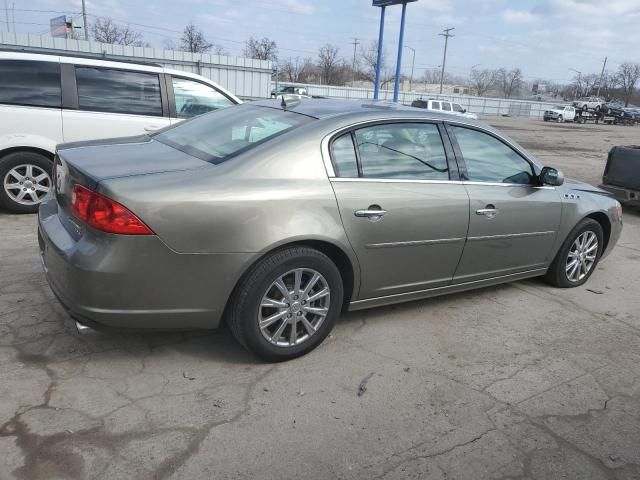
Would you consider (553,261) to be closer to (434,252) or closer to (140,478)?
(434,252)

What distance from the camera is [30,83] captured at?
19.3ft

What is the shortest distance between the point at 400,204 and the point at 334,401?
4.28 feet

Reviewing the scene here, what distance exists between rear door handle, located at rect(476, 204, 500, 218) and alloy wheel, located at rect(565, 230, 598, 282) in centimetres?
131

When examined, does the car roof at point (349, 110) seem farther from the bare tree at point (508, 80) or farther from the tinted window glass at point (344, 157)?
the bare tree at point (508, 80)

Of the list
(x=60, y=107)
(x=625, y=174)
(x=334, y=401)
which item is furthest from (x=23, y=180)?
(x=625, y=174)

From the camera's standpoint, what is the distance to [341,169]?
3307mm

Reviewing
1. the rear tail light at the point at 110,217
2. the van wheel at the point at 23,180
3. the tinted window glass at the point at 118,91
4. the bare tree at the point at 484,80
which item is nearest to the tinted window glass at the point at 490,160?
the rear tail light at the point at 110,217

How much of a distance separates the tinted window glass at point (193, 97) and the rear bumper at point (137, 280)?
4.06 meters

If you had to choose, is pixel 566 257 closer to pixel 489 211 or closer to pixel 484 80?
pixel 489 211

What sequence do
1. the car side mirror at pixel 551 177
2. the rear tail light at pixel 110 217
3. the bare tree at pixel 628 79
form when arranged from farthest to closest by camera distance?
the bare tree at pixel 628 79
the car side mirror at pixel 551 177
the rear tail light at pixel 110 217

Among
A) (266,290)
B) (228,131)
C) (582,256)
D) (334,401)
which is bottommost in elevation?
(334,401)

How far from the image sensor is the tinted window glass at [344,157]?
10.8ft

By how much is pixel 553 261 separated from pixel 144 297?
11.8ft

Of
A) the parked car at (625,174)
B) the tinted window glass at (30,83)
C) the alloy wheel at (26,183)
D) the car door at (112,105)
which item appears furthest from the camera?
the parked car at (625,174)
